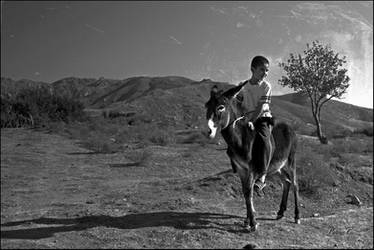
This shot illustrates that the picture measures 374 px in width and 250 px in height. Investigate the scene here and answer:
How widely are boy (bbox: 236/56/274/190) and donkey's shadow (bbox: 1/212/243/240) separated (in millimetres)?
1335

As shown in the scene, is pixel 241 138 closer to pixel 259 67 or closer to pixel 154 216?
pixel 259 67

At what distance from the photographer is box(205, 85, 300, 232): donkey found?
6.90 m

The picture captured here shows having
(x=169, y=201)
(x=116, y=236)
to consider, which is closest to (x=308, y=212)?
(x=169, y=201)

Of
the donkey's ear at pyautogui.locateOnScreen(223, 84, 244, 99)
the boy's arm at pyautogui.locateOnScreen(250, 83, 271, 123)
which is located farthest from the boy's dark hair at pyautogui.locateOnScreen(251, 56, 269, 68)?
the donkey's ear at pyautogui.locateOnScreen(223, 84, 244, 99)

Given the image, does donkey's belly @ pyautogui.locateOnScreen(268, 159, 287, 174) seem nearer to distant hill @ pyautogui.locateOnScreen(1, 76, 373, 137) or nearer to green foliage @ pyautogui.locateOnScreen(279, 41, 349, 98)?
distant hill @ pyautogui.locateOnScreen(1, 76, 373, 137)

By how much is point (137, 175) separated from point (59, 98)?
27173mm

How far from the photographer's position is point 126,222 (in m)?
8.09

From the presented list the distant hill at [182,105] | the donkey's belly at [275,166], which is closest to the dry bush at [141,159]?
the distant hill at [182,105]

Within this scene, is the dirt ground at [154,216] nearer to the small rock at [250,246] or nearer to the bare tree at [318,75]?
the small rock at [250,246]

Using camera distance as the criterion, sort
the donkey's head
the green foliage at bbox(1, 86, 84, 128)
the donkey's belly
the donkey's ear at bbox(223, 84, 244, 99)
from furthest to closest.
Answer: the green foliage at bbox(1, 86, 84, 128) < the donkey's belly < the donkey's ear at bbox(223, 84, 244, 99) < the donkey's head

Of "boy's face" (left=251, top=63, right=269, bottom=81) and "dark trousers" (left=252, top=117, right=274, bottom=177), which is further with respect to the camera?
"boy's face" (left=251, top=63, right=269, bottom=81)

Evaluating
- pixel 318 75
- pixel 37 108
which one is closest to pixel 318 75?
pixel 318 75

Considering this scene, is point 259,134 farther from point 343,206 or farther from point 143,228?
point 343,206

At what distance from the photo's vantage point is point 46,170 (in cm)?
1742
